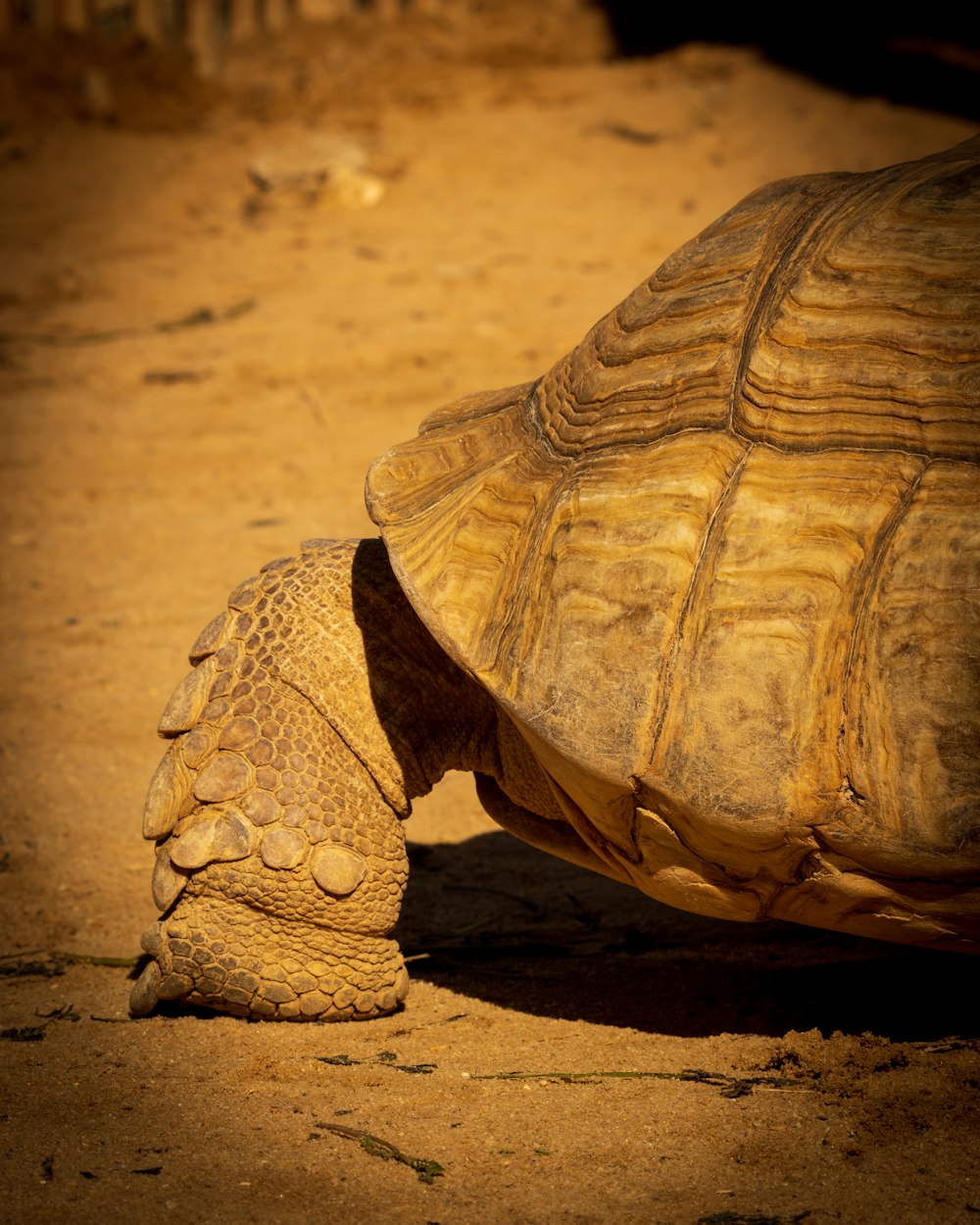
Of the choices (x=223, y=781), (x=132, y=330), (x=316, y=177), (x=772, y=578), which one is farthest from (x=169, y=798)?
(x=316, y=177)

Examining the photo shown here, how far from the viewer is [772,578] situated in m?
2.08

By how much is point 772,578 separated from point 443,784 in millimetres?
1896

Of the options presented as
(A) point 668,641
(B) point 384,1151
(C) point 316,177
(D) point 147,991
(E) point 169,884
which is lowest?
(B) point 384,1151

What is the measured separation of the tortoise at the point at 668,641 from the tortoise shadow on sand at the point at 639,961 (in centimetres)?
28

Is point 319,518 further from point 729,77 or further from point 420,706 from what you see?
point 729,77

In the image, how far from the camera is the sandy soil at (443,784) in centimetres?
198

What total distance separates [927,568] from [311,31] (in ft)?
36.2

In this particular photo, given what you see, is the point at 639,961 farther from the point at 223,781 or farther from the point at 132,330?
the point at 132,330

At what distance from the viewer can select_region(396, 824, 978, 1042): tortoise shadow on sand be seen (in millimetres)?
2482

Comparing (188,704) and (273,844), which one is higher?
(188,704)

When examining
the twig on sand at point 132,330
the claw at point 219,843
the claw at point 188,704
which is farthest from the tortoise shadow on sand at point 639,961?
the twig on sand at point 132,330

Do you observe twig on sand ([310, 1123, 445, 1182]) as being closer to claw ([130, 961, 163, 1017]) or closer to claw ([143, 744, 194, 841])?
claw ([130, 961, 163, 1017])

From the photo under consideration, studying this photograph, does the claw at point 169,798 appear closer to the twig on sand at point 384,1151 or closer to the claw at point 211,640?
the claw at point 211,640

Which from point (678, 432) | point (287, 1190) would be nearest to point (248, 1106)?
point (287, 1190)
